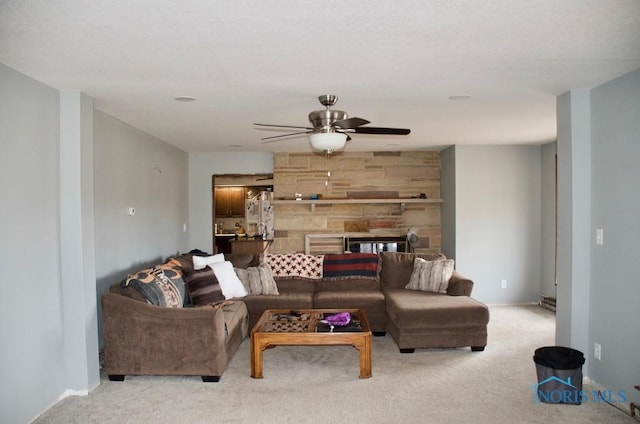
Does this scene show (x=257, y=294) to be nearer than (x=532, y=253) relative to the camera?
Yes

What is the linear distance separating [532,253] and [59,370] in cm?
618

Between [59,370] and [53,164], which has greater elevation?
[53,164]

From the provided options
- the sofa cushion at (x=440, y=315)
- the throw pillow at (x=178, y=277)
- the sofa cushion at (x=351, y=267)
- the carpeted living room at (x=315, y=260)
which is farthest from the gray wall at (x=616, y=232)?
the throw pillow at (x=178, y=277)

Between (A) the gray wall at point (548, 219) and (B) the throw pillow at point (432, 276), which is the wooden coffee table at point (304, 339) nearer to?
(B) the throw pillow at point (432, 276)

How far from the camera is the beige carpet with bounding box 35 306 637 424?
321cm

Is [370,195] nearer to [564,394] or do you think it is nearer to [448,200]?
[448,200]

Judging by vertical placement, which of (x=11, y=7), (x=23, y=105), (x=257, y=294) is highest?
(x=11, y=7)

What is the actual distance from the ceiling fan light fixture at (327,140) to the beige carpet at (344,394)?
1.96 meters

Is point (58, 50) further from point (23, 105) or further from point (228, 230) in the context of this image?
point (228, 230)

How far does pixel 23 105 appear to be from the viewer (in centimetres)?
315

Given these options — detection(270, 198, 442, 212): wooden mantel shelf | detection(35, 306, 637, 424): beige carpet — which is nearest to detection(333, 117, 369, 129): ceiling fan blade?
detection(35, 306, 637, 424): beige carpet

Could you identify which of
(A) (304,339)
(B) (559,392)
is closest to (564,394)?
(B) (559,392)

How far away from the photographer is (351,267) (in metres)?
5.93

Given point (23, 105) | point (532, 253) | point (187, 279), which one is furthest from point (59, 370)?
point (532, 253)
